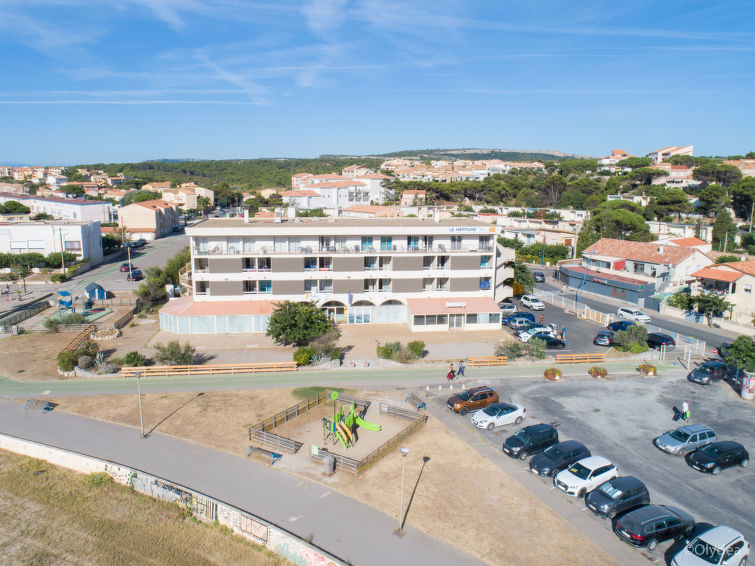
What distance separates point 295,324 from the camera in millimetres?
38812

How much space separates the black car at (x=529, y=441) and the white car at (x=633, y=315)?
93.6 ft

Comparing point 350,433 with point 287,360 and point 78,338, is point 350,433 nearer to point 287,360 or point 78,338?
point 287,360

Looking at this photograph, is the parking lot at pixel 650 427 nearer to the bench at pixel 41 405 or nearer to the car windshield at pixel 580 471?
the car windshield at pixel 580 471

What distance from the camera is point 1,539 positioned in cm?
1986

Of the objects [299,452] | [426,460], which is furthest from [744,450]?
[299,452]

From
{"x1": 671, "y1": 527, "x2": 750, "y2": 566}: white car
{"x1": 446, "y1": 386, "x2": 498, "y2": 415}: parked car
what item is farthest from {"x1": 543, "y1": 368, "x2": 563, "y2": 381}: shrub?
{"x1": 671, "y1": 527, "x2": 750, "y2": 566}: white car

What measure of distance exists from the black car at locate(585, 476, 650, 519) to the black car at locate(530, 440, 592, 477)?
2045mm

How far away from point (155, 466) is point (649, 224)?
88747 millimetres

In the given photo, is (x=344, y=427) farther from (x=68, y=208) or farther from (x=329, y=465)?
(x=68, y=208)

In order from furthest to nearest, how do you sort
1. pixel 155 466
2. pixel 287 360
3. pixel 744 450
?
pixel 287 360, pixel 744 450, pixel 155 466

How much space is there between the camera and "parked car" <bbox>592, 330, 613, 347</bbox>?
42375 millimetres

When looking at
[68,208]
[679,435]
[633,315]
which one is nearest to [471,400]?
[679,435]

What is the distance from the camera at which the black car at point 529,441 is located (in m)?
24.7

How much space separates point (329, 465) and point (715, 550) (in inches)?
573
